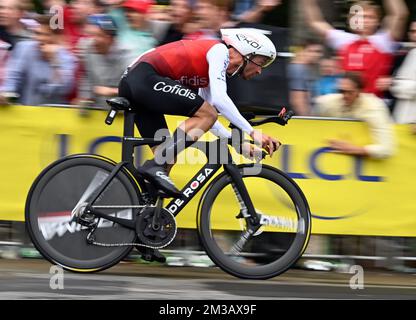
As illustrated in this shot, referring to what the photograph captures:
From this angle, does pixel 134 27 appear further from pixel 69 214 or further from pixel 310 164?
pixel 69 214

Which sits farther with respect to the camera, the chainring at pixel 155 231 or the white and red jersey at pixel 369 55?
the white and red jersey at pixel 369 55

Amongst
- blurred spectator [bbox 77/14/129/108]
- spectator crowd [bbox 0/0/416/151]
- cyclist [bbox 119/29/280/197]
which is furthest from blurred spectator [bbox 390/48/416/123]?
blurred spectator [bbox 77/14/129/108]

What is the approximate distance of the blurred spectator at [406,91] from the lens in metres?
9.23

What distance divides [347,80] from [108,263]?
9.34 ft

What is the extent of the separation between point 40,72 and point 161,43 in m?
1.14

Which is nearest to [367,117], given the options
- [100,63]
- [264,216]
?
[264,216]

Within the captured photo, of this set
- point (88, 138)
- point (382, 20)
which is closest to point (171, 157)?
point (88, 138)

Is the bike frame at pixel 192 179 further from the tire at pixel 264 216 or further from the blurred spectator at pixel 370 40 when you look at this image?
the blurred spectator at pixel 370 40

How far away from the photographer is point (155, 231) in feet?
25.2

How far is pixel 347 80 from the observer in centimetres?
911

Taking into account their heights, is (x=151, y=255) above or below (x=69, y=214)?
below

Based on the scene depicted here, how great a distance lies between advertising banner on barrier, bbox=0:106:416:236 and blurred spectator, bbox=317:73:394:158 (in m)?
0.06

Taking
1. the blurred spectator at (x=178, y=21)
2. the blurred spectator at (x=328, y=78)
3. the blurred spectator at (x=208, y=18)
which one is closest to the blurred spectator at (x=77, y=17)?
the blurred spectator at (x=178, y=21)
